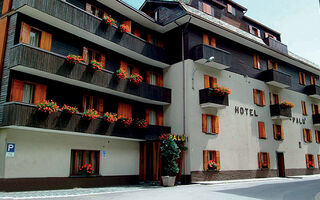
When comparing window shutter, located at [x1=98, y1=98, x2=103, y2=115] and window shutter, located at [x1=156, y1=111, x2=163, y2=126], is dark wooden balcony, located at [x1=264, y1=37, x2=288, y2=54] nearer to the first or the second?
window shutter, located at [x1=156, y1=111, x2=163, y2=126]

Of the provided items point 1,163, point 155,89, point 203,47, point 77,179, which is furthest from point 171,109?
point 1,163

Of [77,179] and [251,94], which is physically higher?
[251,94]

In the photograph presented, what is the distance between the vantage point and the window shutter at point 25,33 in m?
16.2

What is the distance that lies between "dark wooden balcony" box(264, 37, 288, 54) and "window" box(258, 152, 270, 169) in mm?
11237

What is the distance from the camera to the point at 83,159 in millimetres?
18781

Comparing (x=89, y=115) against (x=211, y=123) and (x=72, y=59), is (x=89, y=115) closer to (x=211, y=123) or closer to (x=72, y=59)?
(x=72, y=59)

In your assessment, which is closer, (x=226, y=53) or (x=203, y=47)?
(x=203, y=47)

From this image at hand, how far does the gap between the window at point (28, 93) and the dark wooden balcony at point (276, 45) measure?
76.4 ft

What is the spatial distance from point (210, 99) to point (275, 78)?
9.57 meters

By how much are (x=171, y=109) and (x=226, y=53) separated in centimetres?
639

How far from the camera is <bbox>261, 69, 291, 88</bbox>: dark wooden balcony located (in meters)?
28.0

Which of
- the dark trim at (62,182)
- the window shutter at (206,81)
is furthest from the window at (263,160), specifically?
the dark trim at (62,182)

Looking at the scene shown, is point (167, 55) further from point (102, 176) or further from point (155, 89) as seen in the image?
point (102, 176)

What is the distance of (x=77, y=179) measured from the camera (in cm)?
1791
